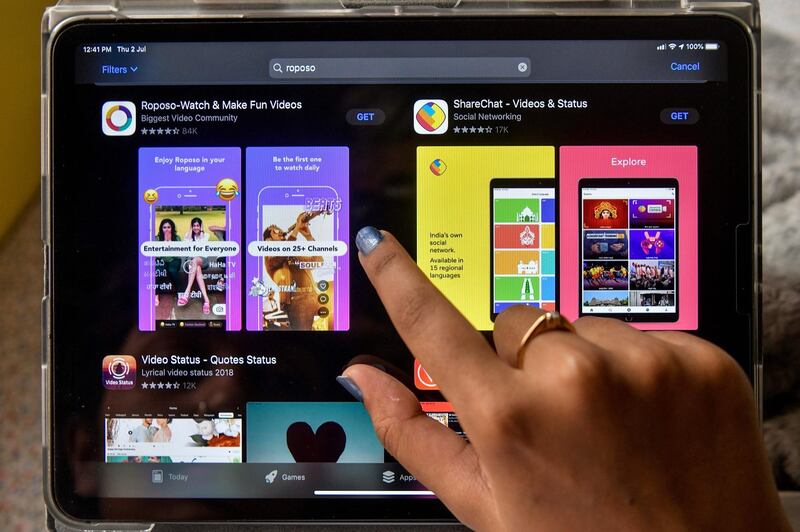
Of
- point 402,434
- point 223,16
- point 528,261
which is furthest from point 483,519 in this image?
point 223,16

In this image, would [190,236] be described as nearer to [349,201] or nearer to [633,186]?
[349,201]

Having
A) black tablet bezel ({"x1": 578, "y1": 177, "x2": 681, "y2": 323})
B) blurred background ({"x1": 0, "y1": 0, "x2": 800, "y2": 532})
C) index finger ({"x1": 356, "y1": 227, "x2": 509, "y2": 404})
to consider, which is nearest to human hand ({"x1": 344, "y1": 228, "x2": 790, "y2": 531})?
index finger ({"x1": 356, "y1": 227, "x2": 509, "y2": 404})

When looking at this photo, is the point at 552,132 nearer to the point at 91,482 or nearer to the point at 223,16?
the point at 223,16

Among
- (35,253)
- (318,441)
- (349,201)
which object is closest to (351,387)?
(318,441)

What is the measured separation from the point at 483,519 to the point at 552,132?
1.03 ft

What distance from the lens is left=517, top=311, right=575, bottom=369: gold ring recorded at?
36 centimetres

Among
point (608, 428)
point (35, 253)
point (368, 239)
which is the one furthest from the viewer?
point (35, 253)

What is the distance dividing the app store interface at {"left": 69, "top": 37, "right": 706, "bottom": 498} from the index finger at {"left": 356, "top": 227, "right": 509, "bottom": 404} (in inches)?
4.1

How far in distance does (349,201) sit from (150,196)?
0.57 ft

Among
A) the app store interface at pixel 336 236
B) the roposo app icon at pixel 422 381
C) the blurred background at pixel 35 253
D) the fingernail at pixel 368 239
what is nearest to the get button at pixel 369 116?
the app store interface at pixel 336 236

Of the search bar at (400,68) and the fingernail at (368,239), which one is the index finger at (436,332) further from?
the search bar at (400,68)

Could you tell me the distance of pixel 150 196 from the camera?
520mm

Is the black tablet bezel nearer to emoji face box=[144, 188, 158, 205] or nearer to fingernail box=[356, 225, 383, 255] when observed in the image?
fingernail box=[356, 225, 383, 255]

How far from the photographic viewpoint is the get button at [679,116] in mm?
515
